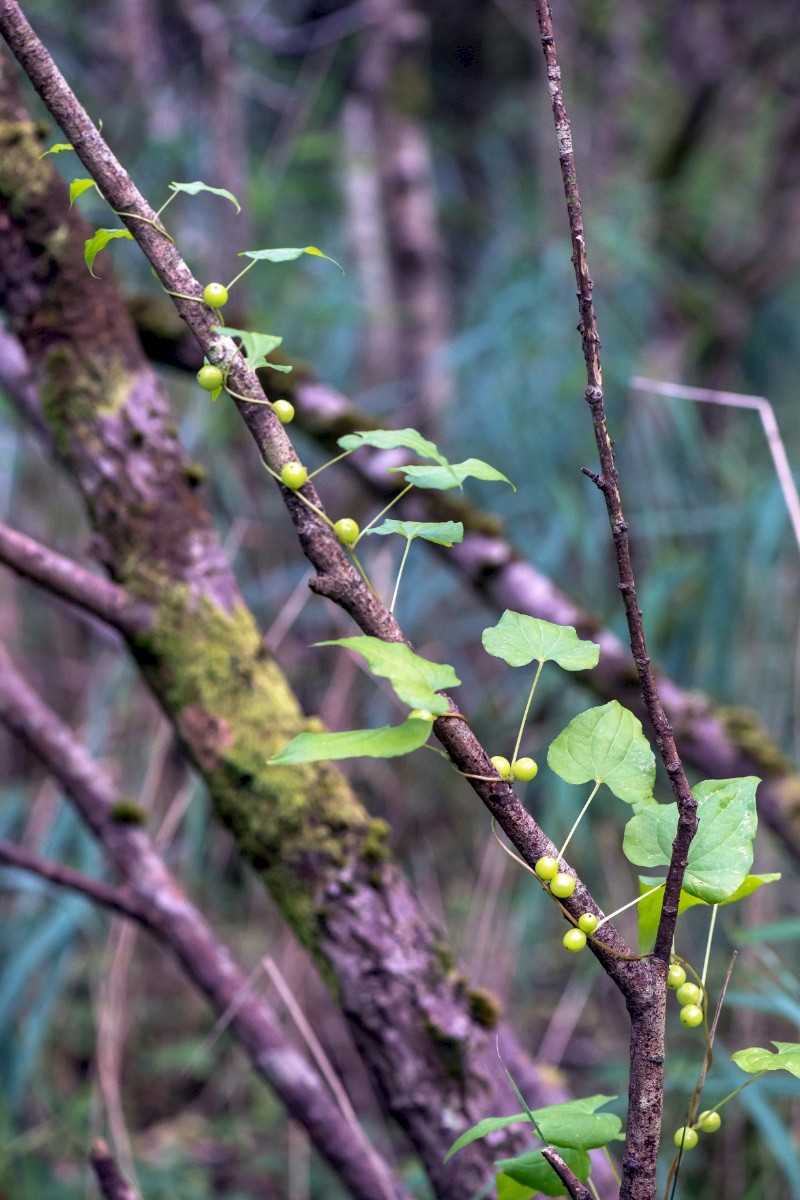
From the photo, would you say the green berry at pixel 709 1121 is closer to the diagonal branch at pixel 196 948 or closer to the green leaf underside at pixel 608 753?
the green leaf underside at pixel 608 753

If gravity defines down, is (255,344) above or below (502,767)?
above

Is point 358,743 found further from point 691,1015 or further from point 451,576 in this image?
point 451,576

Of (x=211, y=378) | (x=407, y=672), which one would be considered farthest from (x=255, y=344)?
(x=407, y=672)

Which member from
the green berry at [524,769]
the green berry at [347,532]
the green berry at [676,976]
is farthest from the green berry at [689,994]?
the green berry at [347,532]

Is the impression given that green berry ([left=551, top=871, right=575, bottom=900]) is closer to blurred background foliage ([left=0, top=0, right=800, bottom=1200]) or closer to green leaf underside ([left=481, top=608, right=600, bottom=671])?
green leaf underside ([left=481, top=608, right=600, bottom=671])

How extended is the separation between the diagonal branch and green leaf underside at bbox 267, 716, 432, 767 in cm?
46

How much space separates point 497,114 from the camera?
3.35m

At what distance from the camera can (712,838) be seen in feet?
1.25

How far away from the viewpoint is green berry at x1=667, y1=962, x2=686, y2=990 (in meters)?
0.39

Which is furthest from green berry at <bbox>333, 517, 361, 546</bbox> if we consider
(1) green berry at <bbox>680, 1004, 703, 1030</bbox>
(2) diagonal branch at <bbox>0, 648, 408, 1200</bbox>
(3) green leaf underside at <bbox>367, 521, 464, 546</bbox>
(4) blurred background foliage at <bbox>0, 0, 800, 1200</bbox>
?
(4) blurred background foliage at <bbox>0, 0, 800, 1200</bbox>

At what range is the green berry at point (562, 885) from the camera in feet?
1.21

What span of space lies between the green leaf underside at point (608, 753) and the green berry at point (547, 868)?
1.3 inches

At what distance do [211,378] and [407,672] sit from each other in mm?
142

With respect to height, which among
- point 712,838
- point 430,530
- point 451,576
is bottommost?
point 451,576
